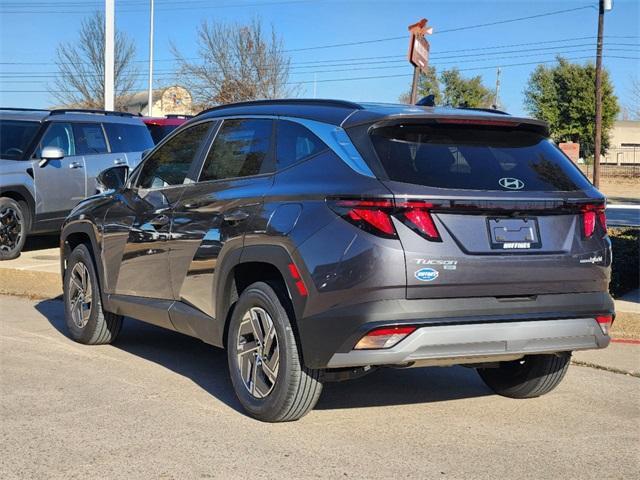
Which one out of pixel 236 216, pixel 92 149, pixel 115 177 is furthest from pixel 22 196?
pixel 236 216

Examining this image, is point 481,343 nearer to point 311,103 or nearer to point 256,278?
point 256,278

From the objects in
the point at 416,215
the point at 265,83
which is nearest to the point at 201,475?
the point at 416,215

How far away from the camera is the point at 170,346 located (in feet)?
24.1

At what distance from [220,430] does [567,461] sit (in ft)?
6.21

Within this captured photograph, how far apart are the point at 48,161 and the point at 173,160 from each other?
6.51 metres

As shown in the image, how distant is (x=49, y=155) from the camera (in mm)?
11664

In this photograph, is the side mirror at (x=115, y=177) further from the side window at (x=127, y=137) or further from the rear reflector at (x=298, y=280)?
the side window at (x=127, y=137)

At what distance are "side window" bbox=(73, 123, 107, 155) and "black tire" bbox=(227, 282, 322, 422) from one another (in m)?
8.44

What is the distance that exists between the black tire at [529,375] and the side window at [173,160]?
2580mm

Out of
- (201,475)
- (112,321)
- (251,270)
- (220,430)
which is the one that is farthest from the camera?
(112,321)

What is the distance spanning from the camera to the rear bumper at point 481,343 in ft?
14.3

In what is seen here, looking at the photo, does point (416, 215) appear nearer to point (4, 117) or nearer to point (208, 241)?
point (208, 241)

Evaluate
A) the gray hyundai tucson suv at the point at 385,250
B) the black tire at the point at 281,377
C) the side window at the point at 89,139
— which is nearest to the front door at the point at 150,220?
the gray hyundai tucson suv at the point at 385,250

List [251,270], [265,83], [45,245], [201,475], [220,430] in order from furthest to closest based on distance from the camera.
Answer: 1. [265,83]
2. [45,245]
3. [251,270]
4. [220,430]
5. [201,475]
